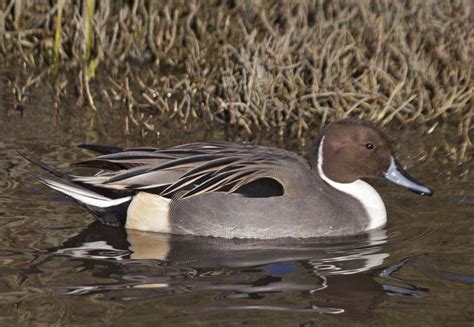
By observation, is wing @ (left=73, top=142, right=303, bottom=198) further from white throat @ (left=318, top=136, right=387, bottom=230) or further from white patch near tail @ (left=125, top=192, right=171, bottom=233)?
white throat @ (left=318, top=136, right=387, bottom=230)

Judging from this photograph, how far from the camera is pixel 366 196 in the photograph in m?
5.62

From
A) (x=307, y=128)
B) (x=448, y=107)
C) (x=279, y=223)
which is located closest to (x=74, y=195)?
(x=279, y=223)

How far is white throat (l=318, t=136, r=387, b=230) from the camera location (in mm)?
5555

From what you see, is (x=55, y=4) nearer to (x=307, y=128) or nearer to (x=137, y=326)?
(x=307, y=128)

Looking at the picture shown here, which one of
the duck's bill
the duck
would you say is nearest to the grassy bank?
the duck's bill

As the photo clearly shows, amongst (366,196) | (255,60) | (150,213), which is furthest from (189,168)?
(255,60)

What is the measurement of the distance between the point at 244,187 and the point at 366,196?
600 mm

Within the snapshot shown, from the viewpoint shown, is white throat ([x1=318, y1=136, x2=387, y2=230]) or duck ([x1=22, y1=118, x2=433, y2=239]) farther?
white throat ([x1=318, y1=136, x2=387, y2=230])

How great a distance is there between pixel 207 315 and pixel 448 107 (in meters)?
2.95

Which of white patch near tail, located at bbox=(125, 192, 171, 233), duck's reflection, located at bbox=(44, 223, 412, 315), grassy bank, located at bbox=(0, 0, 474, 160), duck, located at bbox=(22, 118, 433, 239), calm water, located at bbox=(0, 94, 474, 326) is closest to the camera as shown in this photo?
calm water, located at bbox=(0, 94, 474, 326)

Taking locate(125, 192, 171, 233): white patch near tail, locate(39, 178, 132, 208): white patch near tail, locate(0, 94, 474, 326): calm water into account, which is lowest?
locate(0, 94, 474, 326): calm water

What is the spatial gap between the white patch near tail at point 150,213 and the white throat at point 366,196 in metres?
0.75

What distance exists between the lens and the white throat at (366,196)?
5.55 meters

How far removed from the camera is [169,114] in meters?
7.12
